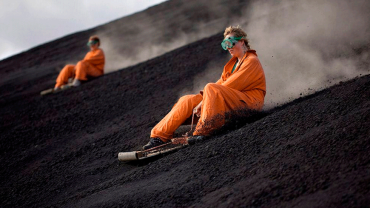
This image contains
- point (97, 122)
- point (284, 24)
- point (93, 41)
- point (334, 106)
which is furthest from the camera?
point (93, 41)

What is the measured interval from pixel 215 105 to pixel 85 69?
821 centimetres

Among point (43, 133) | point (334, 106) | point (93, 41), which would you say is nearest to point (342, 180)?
point (334, 106)

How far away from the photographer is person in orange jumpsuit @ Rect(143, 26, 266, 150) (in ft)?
17.5

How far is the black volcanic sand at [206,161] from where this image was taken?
366 cm

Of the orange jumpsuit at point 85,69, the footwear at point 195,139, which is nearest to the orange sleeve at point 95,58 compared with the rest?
the orange jumpsuit at point 85,69

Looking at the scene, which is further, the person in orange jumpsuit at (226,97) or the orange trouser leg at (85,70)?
the orange trouser leg at (85,70)

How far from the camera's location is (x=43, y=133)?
9.11 meters

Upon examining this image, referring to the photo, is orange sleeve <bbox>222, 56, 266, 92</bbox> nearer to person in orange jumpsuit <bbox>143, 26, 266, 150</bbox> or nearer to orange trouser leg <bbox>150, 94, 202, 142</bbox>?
person in orange jumpsuit <bbox>143, 26, 266, 150</bbox>

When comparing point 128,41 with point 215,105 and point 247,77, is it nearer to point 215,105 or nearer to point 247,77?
point 247,77

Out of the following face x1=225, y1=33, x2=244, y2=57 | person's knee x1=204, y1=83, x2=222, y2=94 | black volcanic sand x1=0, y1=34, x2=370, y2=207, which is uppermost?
face x1=225, y1=33, x2=244, y2=57

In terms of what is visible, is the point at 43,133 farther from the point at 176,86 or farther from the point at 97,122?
the point at 176,86

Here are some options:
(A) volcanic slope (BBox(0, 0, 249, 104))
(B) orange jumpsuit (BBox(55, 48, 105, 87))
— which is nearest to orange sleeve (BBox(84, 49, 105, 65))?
(B) orange jumpsuit (BBox(55, 48, 105, 87))

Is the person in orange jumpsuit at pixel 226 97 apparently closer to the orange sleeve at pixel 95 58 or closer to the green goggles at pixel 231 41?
the green goggles at pixel 231 41

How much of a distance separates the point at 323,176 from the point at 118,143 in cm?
431
